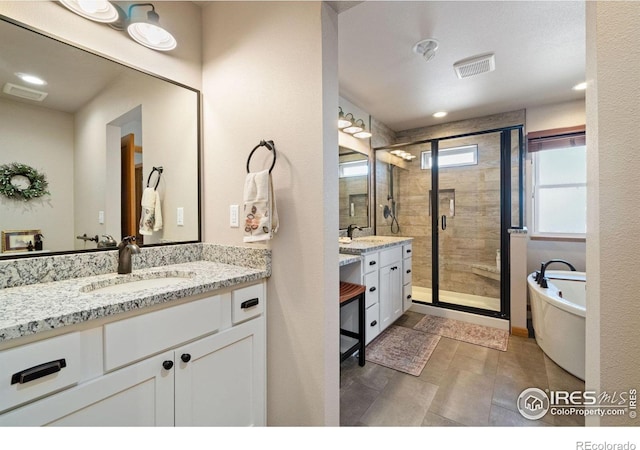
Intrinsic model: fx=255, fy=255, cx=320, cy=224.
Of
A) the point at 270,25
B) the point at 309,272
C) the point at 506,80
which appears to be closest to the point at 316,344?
the point at 309,272

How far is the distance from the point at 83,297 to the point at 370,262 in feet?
6.09

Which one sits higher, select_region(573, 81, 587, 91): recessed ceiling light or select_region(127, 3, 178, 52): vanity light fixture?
select_region(573, 81, 587, 91): recessed ceiling light

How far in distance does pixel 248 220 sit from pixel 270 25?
100 cm

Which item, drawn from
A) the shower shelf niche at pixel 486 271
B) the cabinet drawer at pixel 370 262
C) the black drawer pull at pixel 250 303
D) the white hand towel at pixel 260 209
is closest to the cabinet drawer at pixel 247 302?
the black drawer pull at pixel 250 303

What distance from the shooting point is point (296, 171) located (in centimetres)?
123

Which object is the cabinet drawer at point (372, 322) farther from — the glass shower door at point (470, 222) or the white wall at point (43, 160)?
the white wall at point (43, 160)

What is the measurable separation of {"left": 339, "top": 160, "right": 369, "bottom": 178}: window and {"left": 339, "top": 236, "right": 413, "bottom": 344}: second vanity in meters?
0.92

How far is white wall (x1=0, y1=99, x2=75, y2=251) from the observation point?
1048mm

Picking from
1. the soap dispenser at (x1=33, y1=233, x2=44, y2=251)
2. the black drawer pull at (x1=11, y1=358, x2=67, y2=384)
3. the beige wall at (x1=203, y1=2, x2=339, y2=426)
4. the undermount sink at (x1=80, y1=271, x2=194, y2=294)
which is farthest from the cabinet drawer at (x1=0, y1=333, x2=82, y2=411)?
the beige wall at (x1=203, y1=2, x2=339, y2=426)

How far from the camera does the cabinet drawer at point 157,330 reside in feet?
2.78

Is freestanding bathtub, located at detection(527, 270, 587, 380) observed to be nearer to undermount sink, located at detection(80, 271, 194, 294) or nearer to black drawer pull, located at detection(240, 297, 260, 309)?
black drawer pull, located at detection(240, 297, 260, 309)

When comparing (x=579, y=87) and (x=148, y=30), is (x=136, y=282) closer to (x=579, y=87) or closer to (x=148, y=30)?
(x=148, y=30)

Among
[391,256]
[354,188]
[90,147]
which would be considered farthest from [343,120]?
[90,147]

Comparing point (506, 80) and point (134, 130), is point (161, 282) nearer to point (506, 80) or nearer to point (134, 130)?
point (134, 130)
